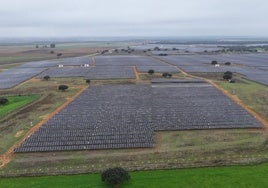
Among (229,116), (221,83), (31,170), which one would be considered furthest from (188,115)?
(221,83)

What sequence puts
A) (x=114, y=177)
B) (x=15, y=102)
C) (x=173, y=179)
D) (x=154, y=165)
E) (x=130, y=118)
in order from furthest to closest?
(x=15, y=102)
(x=130, y=118)
(x=154, y=165)
(x=173, y=179)
(x=114, y=177)

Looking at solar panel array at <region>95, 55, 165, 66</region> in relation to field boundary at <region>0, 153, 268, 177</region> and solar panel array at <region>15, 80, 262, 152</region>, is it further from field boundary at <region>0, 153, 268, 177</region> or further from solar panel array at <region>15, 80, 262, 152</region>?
field boundary at <region>0, 153, 268, 177</region>

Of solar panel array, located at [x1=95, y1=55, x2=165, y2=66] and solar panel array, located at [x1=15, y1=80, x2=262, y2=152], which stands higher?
solar panel array, located at [x1=95, y1=55, x2=165, y2=66]

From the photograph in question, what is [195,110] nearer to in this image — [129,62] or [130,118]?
[130,118]

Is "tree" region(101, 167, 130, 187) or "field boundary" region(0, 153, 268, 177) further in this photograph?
"field boundary" region(0, 153, 268, 177)

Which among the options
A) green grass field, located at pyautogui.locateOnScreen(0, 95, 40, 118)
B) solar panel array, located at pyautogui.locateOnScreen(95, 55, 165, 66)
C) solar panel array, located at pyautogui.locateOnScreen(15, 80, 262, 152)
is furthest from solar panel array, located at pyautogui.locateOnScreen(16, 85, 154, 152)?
solar panel array, located at pyautogui.locateOnScreen(95, 55, 165, 66)

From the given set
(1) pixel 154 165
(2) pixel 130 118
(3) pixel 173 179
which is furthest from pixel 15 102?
(3) pixel 173 179

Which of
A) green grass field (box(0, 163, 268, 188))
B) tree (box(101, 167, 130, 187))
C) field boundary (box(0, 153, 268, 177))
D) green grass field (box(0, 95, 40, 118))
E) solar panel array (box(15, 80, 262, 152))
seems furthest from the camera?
green grass field (box(0, 95, 40, 118))
